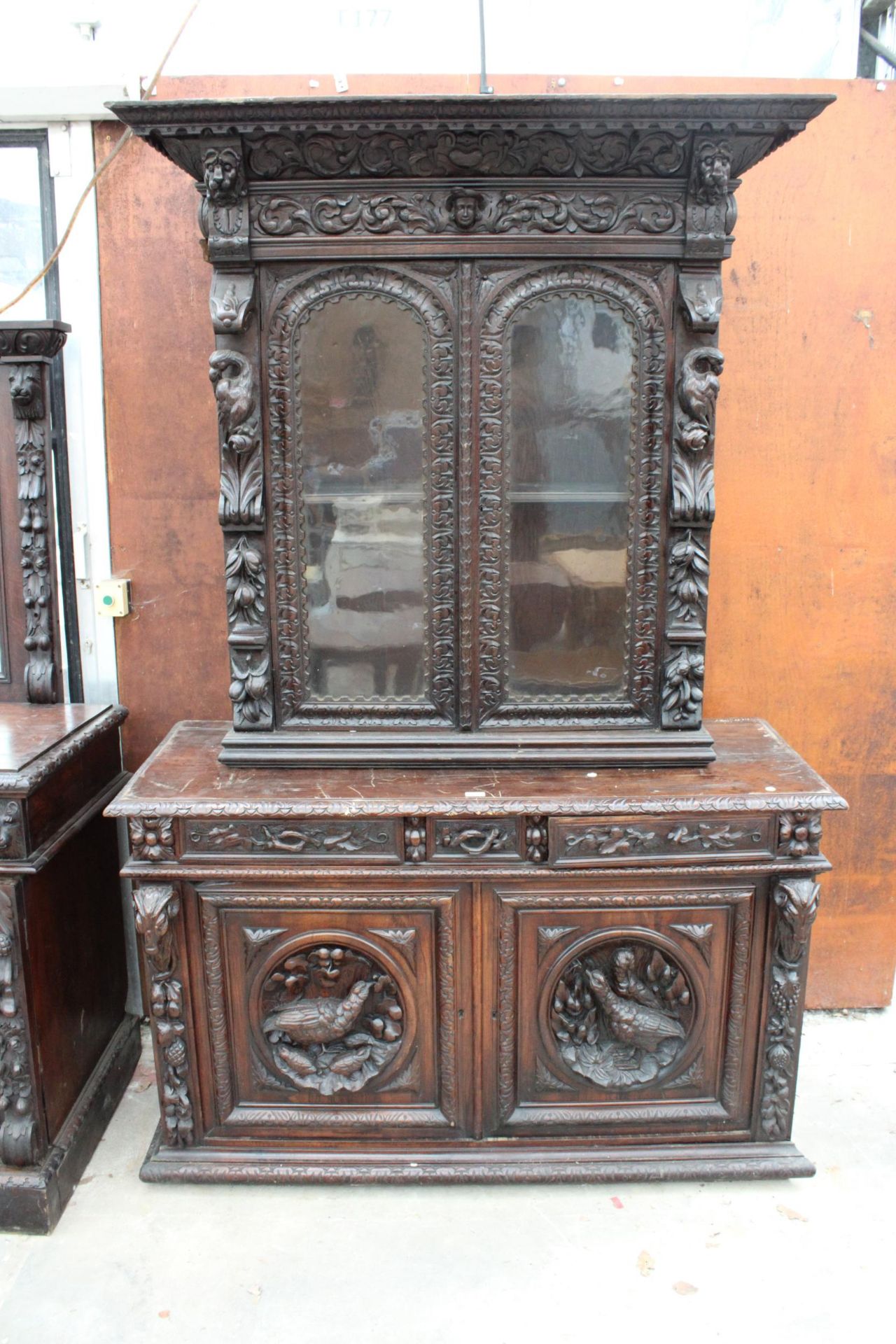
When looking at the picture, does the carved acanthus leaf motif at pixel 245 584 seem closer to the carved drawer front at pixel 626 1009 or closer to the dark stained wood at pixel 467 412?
the dark stained wood at pixel 467 412

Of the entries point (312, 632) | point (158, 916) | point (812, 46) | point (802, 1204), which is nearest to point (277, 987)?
point (158, 916)

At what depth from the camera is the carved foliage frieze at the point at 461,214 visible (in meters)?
2.17

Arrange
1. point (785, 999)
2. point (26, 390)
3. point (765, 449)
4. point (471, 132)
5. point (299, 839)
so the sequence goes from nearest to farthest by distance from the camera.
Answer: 1. point (471, 132)
2. point (299, 839)
3. point (785, 999)
4. point (26, 390)
5. point (765, 449)

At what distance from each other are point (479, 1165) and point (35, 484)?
2.07 meters

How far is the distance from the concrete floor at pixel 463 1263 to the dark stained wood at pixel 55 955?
0.13 m

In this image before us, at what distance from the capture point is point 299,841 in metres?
2.22

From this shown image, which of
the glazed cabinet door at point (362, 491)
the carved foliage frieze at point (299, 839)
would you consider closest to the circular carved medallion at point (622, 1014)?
the carved foliage frieze at point (299, 839)

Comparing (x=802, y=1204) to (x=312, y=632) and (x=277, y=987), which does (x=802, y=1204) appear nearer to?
(x=277, y=987)

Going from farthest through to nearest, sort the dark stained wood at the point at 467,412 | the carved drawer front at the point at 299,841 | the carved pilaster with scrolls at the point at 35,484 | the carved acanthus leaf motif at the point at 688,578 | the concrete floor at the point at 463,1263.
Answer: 1. the carved pilaster with scrolls at the point at 35,484
2. the carved acanthus leaf motif at the point at 688,578
3. the carved drawer front at the point at 299,841
4. the dark stained wood at the point at 467,412
5. the concrete floor at the point at 463,1263

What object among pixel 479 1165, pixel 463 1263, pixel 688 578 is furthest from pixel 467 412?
pixel 463 1263

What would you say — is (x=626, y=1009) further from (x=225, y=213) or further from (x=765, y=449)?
(x=225, y=213)

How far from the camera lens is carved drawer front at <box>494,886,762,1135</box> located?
7.54 feet

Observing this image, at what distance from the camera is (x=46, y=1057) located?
7.57ft

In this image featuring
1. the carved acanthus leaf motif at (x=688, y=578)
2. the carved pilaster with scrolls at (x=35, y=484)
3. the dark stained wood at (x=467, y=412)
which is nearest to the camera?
the dark stained wood at (x=467, y=412)
